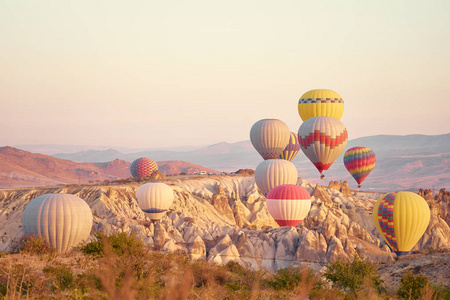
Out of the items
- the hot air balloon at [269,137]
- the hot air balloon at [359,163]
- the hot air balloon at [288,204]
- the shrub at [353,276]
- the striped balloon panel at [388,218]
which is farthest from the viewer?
the hot air balloon at [359,163]

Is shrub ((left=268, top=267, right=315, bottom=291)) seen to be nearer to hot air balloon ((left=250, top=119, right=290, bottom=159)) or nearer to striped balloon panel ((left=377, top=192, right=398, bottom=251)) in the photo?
striped balloon panel ((left=377, top=192, right=398, bottom=251))

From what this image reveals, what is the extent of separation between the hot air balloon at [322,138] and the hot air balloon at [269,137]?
514 inches

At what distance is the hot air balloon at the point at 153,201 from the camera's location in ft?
230

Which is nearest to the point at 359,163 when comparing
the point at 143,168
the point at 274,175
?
the point at 274,175

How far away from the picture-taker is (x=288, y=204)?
66375 mm

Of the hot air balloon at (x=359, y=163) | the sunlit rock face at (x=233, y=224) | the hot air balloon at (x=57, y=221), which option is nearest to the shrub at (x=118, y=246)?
the sunlit rock face at (x=233, y=224)

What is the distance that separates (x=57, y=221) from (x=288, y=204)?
108 feet

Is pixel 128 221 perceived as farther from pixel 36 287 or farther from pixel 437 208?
pixel 437 208

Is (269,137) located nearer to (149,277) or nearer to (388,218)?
(388,218)

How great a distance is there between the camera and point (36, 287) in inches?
990

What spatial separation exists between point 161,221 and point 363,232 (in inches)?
1188

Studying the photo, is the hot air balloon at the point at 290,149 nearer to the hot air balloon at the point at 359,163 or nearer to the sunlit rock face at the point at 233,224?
the sunlit rock face at the point at 233,224

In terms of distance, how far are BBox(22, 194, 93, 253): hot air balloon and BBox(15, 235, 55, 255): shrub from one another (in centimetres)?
82

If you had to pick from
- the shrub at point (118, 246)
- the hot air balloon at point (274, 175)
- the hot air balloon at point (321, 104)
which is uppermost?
the hot air balloon at point (321, 104)
